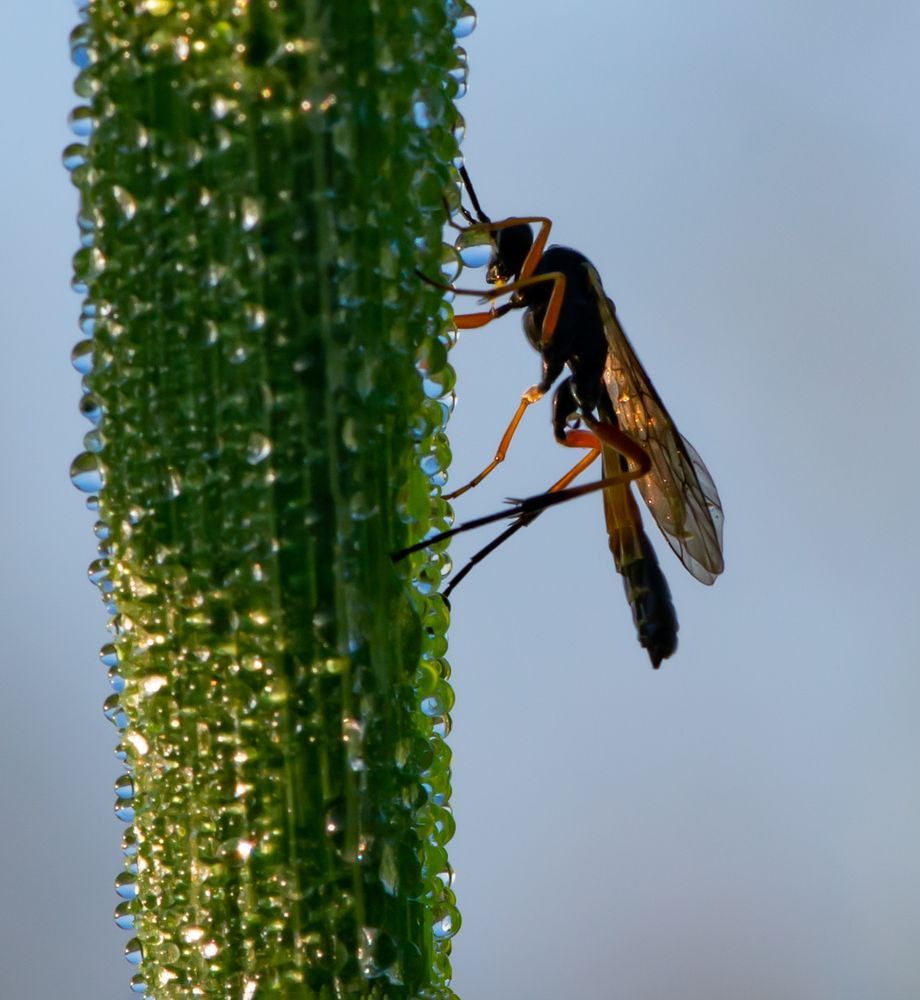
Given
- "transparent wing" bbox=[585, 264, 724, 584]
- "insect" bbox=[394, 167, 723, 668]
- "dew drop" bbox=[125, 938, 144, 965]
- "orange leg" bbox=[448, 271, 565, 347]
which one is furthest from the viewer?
"transparent wing" bbox=[585, 264, 724, 584]

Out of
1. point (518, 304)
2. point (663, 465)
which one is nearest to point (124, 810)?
point (518, 304)

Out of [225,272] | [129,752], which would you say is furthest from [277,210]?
[129,752]

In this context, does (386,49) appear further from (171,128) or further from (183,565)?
(183,565)

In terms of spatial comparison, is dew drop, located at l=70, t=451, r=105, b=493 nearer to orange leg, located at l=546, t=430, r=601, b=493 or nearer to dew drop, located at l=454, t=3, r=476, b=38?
dew drop, located at l=454, t=3, r=476, b=38

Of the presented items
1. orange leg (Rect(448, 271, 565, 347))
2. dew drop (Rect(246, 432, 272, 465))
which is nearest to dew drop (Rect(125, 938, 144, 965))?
dew drop (Rect(246, 432, 272, 465))

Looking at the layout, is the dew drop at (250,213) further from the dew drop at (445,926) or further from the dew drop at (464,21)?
the dew drop at (445,926)

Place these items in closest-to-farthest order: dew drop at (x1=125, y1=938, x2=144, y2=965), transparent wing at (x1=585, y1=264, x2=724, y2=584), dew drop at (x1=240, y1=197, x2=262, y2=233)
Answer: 1. dew drop at (x1=240, y1=197, x2=262, y2=233)
2. dew drop at (x1=125, y1=938, x2=144, y2=965)
3. transparent wing at (x1=585, y1=264, x2=724, y2=584)

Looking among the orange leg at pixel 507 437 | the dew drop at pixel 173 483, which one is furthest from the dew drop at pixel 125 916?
the orange leg at pixel 507 437

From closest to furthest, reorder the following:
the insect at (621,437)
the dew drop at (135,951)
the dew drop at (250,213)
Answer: the dew drop at (250,213) < the dew drop at (135,951) < the insect at (621,437)

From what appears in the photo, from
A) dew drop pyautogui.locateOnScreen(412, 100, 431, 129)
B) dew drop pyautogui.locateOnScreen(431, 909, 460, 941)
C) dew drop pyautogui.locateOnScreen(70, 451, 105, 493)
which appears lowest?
dew drop pyautogui.locateOnScreen(431, 909, 460, 941)
